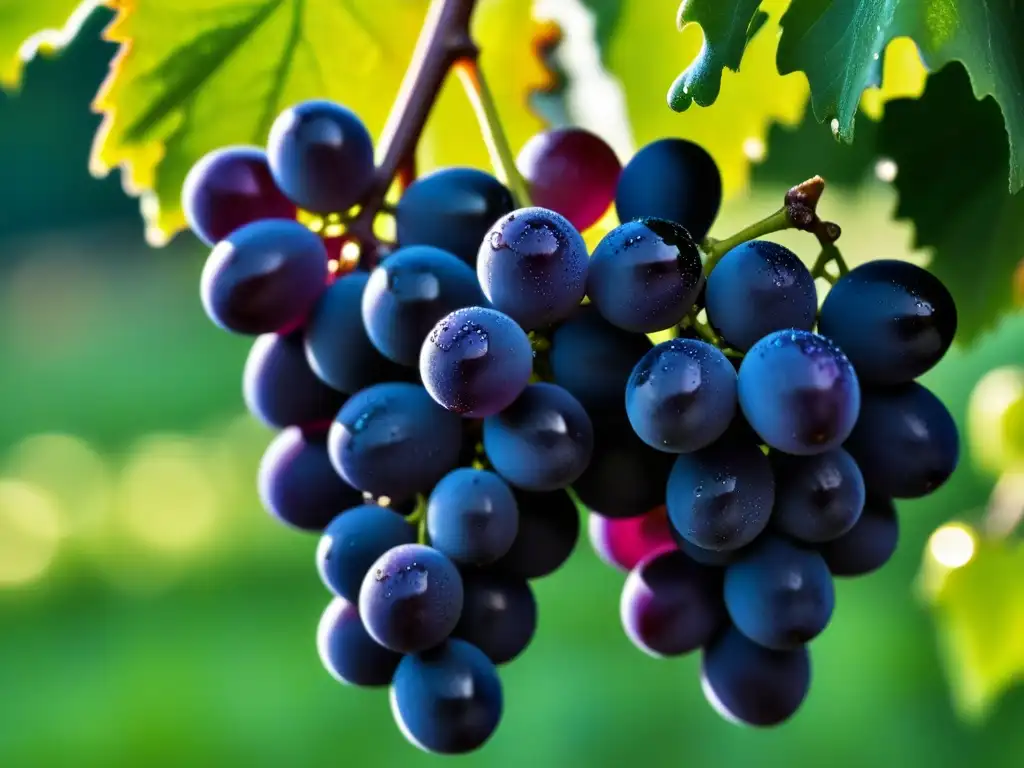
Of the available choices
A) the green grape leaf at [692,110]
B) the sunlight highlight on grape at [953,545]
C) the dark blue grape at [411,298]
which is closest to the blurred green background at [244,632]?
the green grape leaf at [692,110]

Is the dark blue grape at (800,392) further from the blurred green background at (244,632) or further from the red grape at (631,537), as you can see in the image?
the blurred green background at (244,632)

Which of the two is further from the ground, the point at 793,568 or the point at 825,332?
the point at 825,332

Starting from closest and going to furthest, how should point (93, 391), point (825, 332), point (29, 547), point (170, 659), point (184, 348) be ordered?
point (825, 332) → point (170, 659) → point (29, 547) → point (93, 391) → point (184, 348)

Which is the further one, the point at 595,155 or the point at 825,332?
the point at 595,155

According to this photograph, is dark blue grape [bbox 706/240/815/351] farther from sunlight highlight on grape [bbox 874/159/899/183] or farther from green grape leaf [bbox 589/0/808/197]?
green grape leaf [bbox 589/0/808/197]

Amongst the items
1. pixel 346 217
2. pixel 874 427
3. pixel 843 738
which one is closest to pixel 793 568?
pixel 874 427

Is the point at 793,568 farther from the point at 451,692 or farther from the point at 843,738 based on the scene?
the point at 843,738
